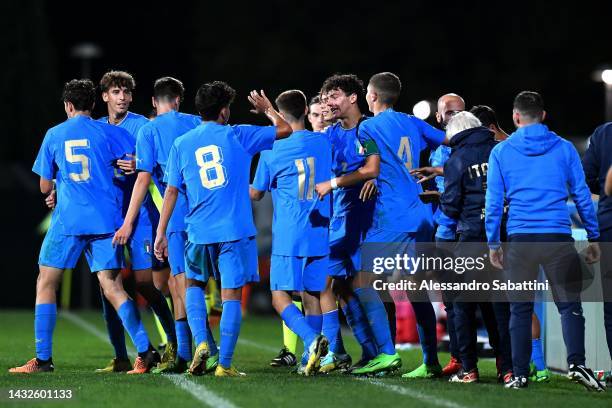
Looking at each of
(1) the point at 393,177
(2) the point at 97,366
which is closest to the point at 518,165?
(1) the point at 393,177

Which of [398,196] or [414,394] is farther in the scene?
[398,196]

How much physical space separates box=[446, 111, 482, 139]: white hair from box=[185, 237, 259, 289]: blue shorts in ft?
5.93

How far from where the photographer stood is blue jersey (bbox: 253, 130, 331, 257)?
11180 millimetres

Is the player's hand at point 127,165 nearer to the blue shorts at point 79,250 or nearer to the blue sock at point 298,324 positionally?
the blue shorts at point 79,250

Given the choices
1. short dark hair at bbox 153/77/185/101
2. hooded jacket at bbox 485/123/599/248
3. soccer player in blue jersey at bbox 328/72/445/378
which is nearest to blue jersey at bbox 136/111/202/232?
short dark hair at bbox 153/77/185/101

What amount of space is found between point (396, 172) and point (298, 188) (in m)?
0.85

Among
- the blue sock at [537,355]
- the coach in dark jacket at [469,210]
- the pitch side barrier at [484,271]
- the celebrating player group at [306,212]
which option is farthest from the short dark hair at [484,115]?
the blue sock at [537,355]

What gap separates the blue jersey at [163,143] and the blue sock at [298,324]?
1.22m

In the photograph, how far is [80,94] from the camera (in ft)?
38.2

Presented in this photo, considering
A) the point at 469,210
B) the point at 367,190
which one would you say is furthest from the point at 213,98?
the point at 469,210

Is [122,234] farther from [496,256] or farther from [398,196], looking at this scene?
[496,256]

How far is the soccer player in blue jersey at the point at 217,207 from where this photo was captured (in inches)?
417

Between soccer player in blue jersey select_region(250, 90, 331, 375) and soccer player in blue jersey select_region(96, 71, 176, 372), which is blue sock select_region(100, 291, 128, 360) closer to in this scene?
soccer player in blue jersey select_region(96, 71, 176, 372)

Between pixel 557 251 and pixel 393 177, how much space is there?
6.16 ft
